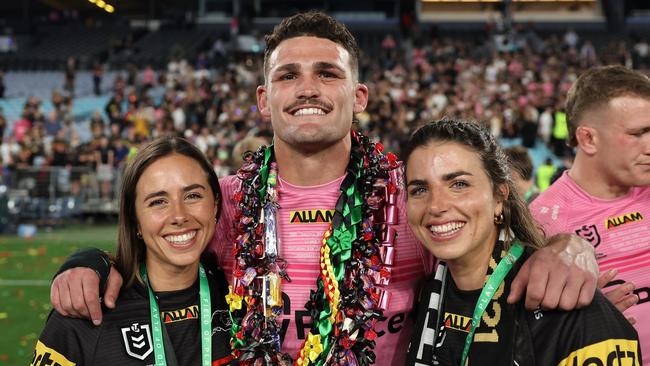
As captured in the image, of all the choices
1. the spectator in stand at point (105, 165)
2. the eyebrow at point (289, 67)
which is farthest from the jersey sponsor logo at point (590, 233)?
the spectator in stand at point (105, 165)

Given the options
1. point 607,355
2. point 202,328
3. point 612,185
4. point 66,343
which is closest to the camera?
point 607,355

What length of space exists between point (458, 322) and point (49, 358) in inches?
58.6

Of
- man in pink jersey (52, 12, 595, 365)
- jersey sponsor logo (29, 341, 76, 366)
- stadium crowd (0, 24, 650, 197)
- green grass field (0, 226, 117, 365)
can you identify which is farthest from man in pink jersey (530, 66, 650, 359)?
stadium crowd (0, 24, 650, 197)

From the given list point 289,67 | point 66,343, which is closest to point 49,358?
point 66,343

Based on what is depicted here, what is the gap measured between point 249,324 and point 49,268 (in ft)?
25.7

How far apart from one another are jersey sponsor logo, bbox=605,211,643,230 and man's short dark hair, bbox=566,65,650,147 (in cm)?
51

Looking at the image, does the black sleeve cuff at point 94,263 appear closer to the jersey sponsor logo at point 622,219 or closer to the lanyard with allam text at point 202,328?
the lanyard with allam text at point 202,328

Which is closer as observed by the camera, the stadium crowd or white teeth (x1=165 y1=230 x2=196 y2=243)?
white teeth (x1=165 y1=230 x2=196 y2=243)

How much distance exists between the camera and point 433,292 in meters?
2.63

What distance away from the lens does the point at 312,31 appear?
9.73 ft

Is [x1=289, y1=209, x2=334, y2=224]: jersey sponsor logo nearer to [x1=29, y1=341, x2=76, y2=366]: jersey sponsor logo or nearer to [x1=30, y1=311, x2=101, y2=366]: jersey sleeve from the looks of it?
[x1=30, y1=311, x2=101, y2=366]: jersey sleeve

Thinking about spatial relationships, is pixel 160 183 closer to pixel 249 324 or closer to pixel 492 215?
pixel 249 324

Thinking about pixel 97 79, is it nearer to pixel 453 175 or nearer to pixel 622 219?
pixel 622 219

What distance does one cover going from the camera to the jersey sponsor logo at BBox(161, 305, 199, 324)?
9.00 ft
